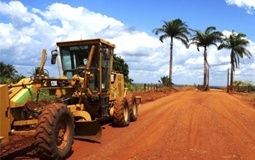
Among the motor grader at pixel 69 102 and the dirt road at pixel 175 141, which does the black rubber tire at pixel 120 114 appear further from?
the dirt road at pixel 175 141

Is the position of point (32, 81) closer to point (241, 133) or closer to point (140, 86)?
point (241, 133)

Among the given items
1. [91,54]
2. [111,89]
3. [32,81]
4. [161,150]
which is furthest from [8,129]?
[111,89]

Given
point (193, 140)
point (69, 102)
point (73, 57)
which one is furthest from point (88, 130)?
point (73, 57)

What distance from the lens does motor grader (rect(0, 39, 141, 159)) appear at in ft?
26.0

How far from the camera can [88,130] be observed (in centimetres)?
1051

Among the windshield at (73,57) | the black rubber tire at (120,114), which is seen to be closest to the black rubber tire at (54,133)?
the windshield at (73,57)

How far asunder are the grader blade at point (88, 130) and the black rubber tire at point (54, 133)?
1237 millimetres

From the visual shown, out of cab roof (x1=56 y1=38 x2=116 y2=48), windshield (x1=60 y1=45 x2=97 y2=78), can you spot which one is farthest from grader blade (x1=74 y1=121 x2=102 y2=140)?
cab roof (x1=56 y1=38 x2=116 y2=48)

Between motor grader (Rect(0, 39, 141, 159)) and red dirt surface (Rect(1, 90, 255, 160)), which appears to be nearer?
motor grader (Rect(0, 39, 141, 159))

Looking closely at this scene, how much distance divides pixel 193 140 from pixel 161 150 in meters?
1.82

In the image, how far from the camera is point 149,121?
15.4 meters

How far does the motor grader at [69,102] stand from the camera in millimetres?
7926

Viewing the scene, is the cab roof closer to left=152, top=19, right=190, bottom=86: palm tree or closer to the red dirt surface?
the red dirt surface

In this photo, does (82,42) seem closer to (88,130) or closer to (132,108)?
(88,130)
